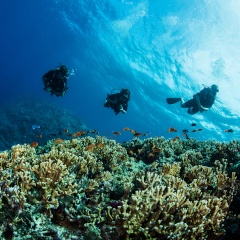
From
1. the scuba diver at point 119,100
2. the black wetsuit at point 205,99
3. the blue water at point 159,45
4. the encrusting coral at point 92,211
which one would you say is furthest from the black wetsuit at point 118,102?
the blue water at point 159,45

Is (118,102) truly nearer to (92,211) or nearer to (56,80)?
A: (56,80)

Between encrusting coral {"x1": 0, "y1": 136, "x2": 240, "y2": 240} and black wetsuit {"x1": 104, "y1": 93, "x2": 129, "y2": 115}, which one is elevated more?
black wetsuit {"x1": 104, "y1": 93, "x2": 129, "y2": 115}

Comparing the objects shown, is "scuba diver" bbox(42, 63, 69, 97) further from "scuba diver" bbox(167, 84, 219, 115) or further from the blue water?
the blue water

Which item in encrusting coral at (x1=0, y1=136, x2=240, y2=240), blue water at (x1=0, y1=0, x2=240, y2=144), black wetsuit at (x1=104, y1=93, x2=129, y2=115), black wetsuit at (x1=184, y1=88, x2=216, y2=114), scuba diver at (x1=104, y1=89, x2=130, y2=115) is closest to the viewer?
encrusting coral at (x1=0, y1=136, x2=240, y2=240)

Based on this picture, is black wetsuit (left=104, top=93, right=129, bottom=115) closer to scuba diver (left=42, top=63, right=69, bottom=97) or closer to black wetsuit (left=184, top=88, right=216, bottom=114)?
scuba diver (left=42, top=63, right=69, bottom=97)

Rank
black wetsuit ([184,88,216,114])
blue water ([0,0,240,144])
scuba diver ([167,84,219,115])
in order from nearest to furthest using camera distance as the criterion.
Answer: scuba diver ([167,84,219,115]) → black wetsuit ([184,88,216,114]) → blue water ([0,0,240,144])

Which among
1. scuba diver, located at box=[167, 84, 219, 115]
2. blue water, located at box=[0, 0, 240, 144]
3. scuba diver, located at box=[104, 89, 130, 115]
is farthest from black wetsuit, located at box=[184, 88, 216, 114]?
blue water, located at box=[0, 0, 240, 144]

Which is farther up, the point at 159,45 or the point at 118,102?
the point at 159,45

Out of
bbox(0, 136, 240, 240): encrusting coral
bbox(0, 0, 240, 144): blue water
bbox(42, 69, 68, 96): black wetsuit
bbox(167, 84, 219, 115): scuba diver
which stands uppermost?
bbox(0, 0, 240, 144): blue water

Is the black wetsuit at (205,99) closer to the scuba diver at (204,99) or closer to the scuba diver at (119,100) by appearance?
the scuba diver at (204,99)

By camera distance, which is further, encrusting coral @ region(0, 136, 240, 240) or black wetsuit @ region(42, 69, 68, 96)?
black wetsuit @ region(42, 69, 68, 96)

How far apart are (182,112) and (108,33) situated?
31680 millimetres

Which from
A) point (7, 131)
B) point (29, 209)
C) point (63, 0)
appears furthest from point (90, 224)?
point (63, 0)

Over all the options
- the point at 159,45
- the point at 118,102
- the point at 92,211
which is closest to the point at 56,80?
the point at 118,102
